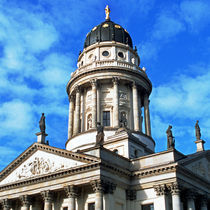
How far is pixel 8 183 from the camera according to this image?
3856 centimetres

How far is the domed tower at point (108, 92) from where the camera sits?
45.7m

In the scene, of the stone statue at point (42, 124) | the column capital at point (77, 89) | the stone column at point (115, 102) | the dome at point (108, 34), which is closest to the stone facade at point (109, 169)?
the stone column at point (115, 102)

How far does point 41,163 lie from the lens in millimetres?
36781

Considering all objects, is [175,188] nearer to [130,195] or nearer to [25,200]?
[130,195]

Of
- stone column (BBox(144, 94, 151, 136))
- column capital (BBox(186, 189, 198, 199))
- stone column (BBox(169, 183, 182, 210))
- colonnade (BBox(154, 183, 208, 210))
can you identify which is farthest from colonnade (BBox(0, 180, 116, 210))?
stone column (BBox(144, 94, 151, 136))

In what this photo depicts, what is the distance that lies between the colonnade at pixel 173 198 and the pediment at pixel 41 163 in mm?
7304

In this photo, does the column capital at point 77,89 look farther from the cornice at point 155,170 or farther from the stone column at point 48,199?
the stone column at point 48,199

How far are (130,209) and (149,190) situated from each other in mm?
2684

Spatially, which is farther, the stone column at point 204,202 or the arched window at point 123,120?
the arched window at point 123,120

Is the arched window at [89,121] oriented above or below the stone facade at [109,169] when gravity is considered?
above

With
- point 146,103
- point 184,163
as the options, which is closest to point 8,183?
point 184,163

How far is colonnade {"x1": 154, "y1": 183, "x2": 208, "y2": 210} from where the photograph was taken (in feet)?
105

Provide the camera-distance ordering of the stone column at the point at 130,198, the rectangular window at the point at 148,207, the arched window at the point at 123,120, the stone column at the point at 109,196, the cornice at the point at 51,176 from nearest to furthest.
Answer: the stone column at the point at 109,196 → the cornice at the point at 51,176 → the rectangular window at the point at 148,207 → the stone column at the point at 130,198 → the arched window at the point at 123,120

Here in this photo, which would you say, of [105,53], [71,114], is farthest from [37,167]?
[105,53]
